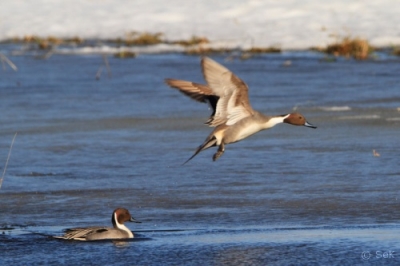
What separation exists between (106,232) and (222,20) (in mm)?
16428

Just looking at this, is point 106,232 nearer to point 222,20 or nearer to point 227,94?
point 227,94

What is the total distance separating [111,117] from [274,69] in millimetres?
4488

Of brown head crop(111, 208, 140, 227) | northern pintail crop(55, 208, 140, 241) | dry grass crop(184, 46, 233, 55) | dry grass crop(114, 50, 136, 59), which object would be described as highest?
dry grass crop(184, 46, 233, 55)

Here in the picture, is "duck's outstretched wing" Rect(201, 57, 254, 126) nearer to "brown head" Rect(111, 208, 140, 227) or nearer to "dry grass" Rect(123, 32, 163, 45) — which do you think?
"brown head" Rect(111, 208, 140, 227)

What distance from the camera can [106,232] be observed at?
18.0 feet

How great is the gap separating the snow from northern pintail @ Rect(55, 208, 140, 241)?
12048 millimetres

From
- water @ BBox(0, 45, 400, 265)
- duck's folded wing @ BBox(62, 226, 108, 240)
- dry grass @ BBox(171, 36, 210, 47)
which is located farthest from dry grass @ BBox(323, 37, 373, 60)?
duck's folded wing @ BBox(62, 226, 108, 240)

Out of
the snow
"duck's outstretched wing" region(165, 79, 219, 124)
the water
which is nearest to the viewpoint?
the water

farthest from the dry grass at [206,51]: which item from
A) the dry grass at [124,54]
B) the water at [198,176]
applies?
the water at [198,176]

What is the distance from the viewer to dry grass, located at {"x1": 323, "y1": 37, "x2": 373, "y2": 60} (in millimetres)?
15289

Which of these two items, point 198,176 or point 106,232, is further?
point 198,176

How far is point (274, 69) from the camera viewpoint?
14.2m

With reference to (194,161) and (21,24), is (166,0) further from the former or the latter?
(194,161)

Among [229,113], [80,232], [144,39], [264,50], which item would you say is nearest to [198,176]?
[229,113]
